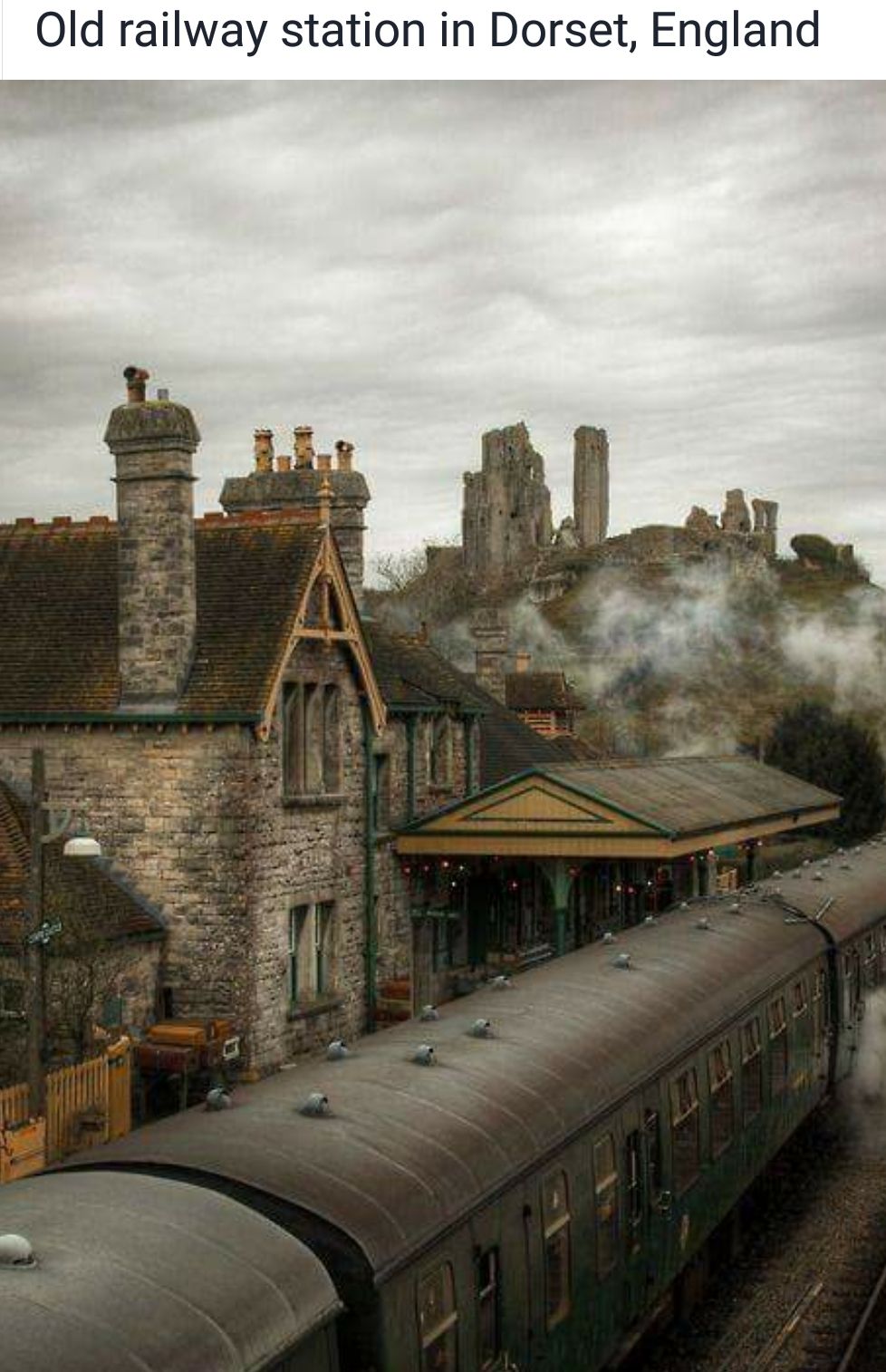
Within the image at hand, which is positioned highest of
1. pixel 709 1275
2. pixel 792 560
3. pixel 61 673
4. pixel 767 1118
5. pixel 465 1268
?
pixel 792 560

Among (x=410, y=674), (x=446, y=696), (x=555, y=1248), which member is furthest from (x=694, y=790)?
(x=555, y=1248)

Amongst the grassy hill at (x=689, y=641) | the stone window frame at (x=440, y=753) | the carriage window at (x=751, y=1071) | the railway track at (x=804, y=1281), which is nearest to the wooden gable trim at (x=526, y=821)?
the stone window frame at (x=440, y=753)

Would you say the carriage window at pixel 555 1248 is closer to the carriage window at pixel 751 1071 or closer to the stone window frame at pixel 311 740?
the carriage window at pixel 751 1071

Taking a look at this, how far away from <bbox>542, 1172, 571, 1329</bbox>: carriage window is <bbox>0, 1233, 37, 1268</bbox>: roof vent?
4.41m

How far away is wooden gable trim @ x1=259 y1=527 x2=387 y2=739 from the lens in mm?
22078

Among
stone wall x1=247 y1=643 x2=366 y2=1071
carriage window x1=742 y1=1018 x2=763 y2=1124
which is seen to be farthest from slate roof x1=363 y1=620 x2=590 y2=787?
carriage window x1=742 y1=1018 x2=763 y2=1124

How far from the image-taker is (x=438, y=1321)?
8.36 metres

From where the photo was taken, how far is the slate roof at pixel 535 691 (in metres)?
51.0

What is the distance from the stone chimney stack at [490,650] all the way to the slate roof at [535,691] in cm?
952

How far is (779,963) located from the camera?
698 inches

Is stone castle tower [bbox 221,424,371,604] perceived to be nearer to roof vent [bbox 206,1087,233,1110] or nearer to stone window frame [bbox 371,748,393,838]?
stone window frame [bbox 371,748,393,838]

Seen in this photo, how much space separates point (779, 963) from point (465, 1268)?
9.57 metres

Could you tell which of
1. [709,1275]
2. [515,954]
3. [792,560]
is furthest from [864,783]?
[792,560]

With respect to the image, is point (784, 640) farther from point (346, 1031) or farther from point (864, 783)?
point (346, 1031)
